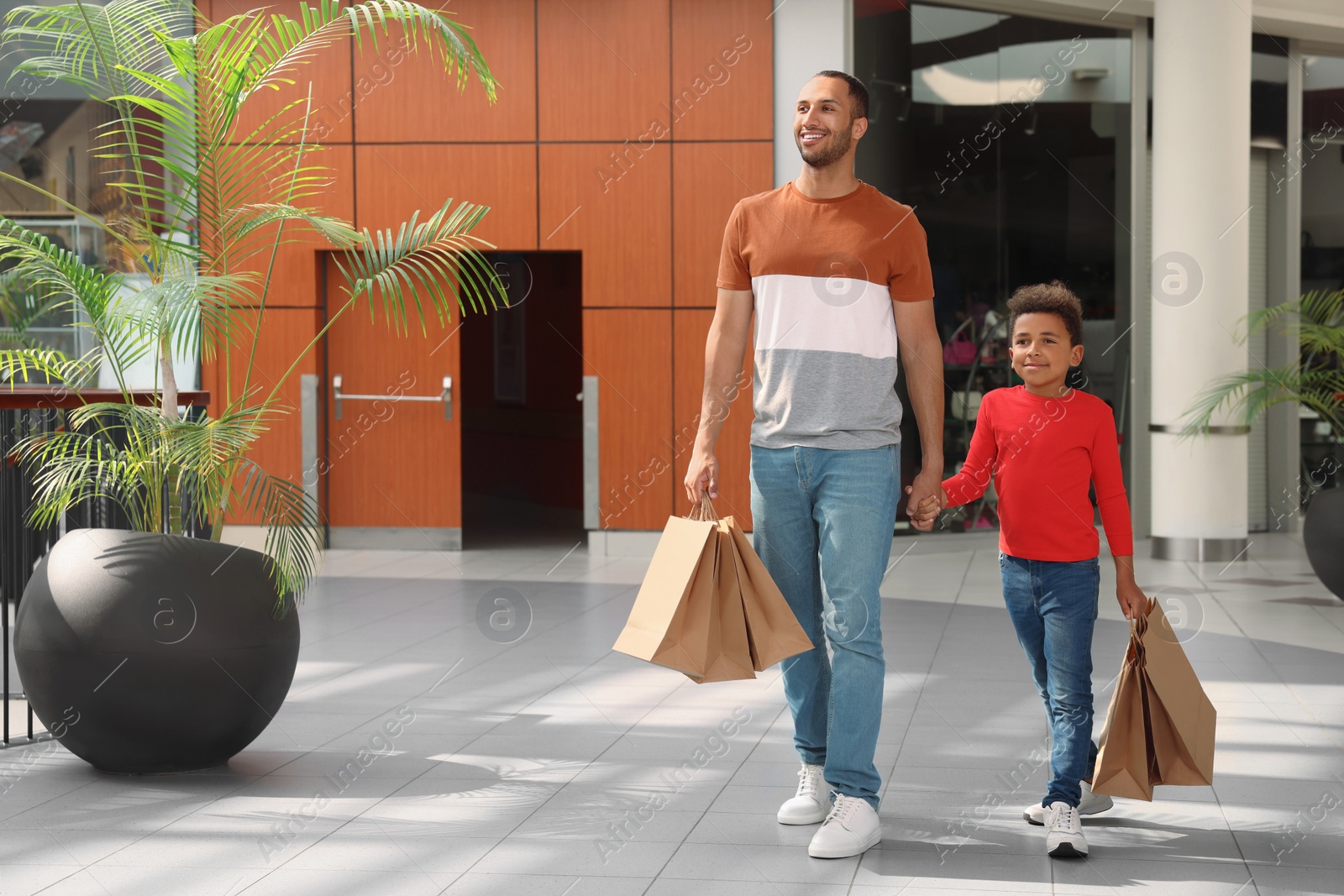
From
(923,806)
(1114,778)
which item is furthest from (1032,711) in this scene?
(1114,778)

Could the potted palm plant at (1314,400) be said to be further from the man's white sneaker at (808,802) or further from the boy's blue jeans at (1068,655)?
the man's white sneaker at (808,802)

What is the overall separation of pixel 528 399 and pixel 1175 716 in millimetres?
10240

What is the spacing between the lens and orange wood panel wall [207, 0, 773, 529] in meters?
8.98

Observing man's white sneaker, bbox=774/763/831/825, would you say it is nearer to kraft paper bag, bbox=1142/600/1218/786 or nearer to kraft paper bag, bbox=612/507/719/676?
kraft paper bag, bbox=612/507/719/676

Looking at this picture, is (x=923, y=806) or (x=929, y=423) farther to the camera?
(x=923, y=806)

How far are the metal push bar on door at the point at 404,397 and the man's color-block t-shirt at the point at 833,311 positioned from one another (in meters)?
6.39

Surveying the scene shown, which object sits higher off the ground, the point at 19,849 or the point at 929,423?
the point at 929,423

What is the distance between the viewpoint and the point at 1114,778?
2.93 m

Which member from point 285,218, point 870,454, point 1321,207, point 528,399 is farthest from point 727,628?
point 528,399

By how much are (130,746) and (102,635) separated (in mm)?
318

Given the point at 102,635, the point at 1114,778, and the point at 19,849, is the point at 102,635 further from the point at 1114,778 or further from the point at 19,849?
the point at 1114,778

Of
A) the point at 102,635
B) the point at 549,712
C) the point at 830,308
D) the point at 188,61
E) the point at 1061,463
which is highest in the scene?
the point at 188,61

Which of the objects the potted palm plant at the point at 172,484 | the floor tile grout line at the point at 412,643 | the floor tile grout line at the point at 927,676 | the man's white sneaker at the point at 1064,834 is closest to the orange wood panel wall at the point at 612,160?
the floor tile grout line at the point at 927,676

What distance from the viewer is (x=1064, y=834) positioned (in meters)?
2.93
